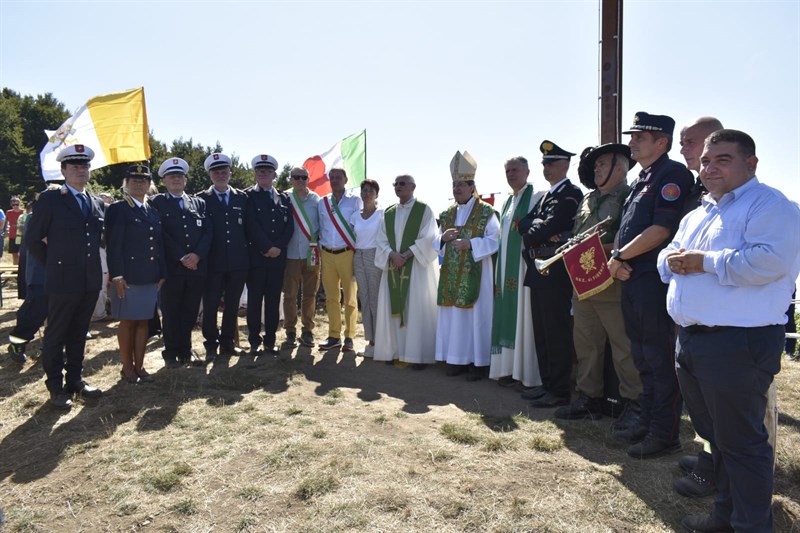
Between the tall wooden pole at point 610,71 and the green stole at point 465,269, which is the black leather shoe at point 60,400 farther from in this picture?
the tall wooden pole at point 610,71

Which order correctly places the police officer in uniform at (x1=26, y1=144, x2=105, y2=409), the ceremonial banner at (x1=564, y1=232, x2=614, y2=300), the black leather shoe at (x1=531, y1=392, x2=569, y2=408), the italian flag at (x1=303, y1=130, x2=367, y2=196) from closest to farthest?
the ceremonial banner at (x1=564, y1=232, x2=614, y2=300) < the police officer in uniform at (x1=26, y1=144, x2=105, y2=409) < the black leather shoe at (x1=531, y1=392, x2=569, y2=408) < the italian flag at (x1=303, y1=130, x2=367, y2=196)

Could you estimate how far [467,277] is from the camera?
5746 mm

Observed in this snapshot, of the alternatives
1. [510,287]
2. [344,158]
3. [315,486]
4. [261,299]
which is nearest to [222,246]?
[261,299]

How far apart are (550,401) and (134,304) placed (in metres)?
3.97

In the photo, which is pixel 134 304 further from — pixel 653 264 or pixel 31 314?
pixel 653 264

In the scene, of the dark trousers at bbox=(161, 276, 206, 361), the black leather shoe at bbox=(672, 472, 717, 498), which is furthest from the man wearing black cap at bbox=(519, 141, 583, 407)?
the dark trousers at bbox=(161, 276, 206, 361)

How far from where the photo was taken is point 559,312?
188 inches

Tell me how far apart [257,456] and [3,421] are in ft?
7.95

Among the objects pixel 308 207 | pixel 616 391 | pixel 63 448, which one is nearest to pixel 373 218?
pixel 308 207

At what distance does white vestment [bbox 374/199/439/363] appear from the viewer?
20.4 feet

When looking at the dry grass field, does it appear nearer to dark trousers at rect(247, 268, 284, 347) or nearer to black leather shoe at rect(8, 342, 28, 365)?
black leather shoe at rect(8, 342, 28, 365)

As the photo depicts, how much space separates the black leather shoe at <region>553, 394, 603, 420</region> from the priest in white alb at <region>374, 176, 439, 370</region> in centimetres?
213

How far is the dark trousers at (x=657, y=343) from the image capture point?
3500 mm

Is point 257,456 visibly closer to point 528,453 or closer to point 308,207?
point 528,453
